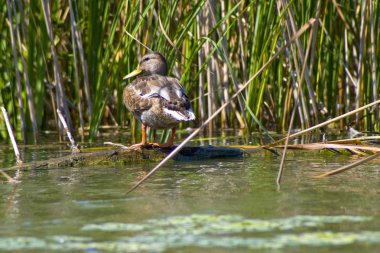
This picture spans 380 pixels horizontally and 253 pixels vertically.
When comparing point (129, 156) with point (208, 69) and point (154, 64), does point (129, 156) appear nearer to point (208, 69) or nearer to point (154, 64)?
point (154, 64)

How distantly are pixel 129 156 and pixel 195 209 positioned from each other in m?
1.81

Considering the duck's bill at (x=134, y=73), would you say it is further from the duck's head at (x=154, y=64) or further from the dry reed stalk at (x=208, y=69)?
the dry reed stalk at (x=208, y=69)

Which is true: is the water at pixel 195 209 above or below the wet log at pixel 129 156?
below

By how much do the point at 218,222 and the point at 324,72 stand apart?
4794 millimetres

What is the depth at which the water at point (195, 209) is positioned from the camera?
3.12 meters

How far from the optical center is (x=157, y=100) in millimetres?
6035

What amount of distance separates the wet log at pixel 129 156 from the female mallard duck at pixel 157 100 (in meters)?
0.12

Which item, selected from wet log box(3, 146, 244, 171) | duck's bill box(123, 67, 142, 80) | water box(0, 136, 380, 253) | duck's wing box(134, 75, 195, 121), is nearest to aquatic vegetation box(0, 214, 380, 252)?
water box(0, 136, 380, 253)

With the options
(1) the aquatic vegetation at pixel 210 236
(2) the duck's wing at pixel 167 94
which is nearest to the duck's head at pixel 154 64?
(2) the duck's wing at pixel 167 94

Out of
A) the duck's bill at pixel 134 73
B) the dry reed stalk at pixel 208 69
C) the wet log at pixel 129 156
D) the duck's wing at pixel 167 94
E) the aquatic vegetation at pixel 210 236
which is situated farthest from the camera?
the dry reed stalk at pixel 208 69

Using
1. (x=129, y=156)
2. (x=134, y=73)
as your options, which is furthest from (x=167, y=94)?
(x=134, y=73)

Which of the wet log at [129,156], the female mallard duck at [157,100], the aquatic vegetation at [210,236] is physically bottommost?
the aquatic vegetation at [210,236]

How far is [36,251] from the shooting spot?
3.08 meters

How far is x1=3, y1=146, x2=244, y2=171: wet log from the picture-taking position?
5359 mm
